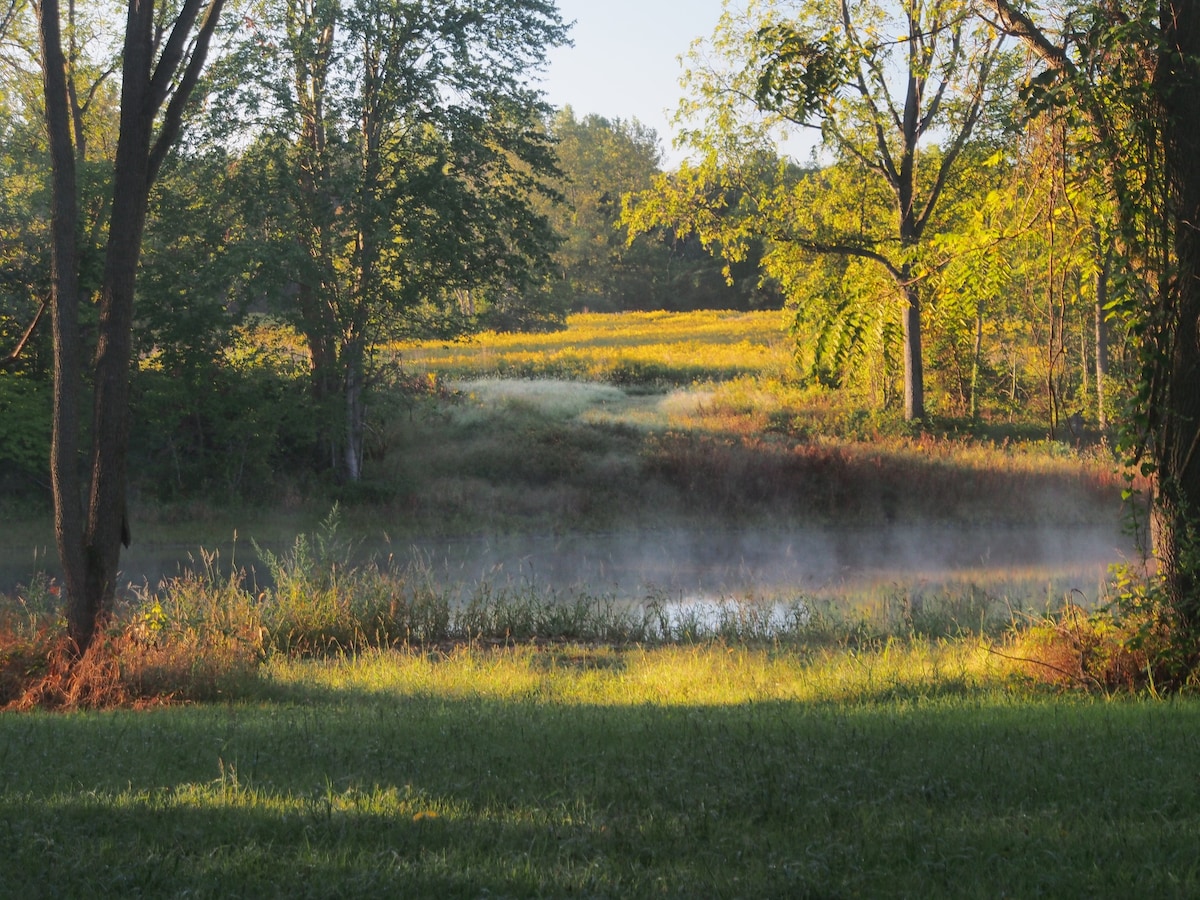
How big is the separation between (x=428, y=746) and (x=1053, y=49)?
7.17 m

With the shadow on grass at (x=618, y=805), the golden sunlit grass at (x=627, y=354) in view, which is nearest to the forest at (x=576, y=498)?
the shadow on grass at (x=618, y=805)

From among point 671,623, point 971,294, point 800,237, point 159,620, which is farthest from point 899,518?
point 159,620

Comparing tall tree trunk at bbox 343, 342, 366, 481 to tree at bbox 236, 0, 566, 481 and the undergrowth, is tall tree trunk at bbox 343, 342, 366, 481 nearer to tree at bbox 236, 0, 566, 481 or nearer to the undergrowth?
tree at bbox 236, 0, 566, 481

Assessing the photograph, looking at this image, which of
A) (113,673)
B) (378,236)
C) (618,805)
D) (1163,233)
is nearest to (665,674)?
(113,673)

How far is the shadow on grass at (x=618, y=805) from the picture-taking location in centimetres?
447

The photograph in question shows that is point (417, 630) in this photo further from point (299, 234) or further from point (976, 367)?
point (976, 367)

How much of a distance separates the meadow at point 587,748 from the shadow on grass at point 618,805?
2cm

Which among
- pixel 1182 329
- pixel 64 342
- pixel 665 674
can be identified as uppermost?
pixel 64 342

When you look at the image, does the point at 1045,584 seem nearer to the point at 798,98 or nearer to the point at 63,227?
the point at 798,98

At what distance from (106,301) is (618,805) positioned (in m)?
7.04

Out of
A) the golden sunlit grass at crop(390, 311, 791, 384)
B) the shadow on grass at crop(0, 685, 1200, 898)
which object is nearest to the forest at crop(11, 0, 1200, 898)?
the shadow on grass at crop(0, 685, 1200, 898)

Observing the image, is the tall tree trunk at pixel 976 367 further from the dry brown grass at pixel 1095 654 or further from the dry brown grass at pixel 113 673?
the dry brown grass at pixel 113 673

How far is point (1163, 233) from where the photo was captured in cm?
853

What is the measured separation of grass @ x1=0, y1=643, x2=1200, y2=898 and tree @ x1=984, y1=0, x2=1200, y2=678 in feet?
5.01
